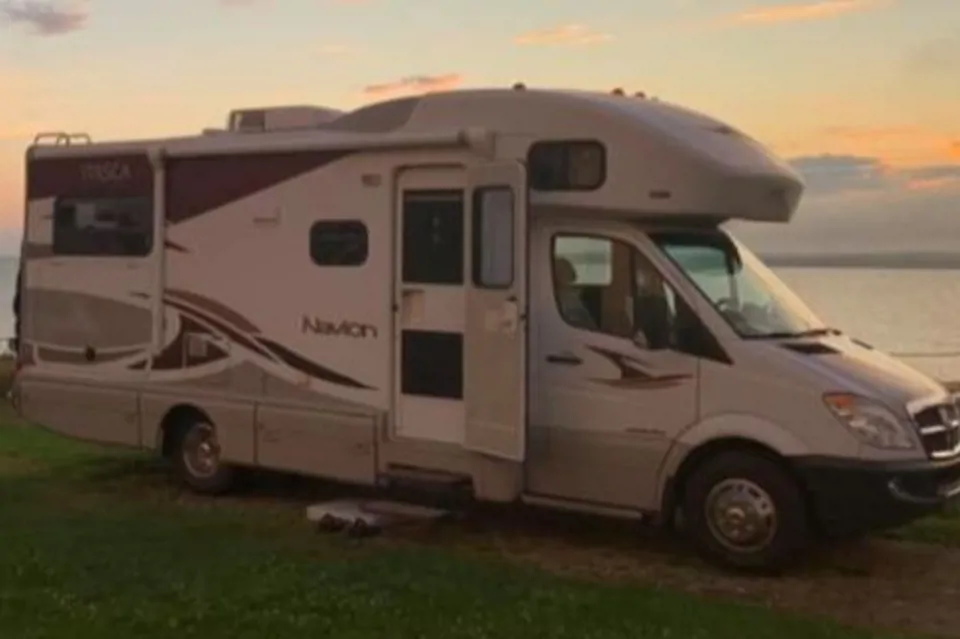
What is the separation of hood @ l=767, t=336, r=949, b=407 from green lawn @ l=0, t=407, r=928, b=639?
1.55 metres

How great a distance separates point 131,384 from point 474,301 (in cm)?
370

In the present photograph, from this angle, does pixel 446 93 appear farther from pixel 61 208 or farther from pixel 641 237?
pixel 61 208

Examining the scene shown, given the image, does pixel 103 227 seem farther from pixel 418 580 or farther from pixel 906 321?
pixel 906 321

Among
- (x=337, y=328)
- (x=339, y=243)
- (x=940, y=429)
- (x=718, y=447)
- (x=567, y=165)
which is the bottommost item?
(x=718, y=447)

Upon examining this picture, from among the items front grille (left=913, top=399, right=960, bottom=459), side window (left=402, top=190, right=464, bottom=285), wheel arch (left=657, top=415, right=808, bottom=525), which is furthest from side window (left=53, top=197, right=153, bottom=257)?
front grille (left=913, top=399, right=960, bottom=459)

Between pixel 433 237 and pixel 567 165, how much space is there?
1.10 meters

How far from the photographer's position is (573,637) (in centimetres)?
702

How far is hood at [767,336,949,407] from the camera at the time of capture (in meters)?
8.60

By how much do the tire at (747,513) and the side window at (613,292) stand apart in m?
0.87

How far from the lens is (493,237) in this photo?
948cm

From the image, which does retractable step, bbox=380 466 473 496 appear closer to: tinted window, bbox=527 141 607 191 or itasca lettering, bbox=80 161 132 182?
tinted window, bbox=527 141 607 191

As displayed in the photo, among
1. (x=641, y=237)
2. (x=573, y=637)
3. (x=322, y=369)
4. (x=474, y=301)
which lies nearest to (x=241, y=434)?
(x=322, y=369)

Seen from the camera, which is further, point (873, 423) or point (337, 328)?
point (337, 328)

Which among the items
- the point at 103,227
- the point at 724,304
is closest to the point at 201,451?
the point at 103,227
